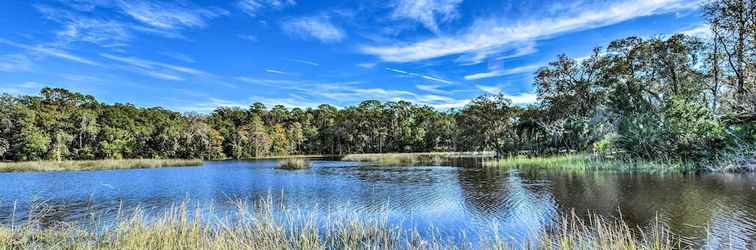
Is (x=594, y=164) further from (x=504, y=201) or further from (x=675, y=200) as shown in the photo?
(x=504, y=201)

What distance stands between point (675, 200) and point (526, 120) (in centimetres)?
3102

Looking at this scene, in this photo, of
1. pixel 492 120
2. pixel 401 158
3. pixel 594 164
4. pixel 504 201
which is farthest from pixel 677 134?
pixel 401 158

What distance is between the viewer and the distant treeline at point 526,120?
22.1 m

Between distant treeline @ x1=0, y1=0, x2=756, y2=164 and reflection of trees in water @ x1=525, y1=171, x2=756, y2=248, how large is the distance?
4.79 meters

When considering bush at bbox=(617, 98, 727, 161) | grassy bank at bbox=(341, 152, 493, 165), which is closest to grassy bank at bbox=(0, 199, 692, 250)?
bush at bbox=(617, 98, 727, 161)

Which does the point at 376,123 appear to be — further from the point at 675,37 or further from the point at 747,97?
the point at 747,97

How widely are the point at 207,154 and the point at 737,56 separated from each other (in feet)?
221

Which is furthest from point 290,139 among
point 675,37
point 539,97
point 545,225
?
point 545,225

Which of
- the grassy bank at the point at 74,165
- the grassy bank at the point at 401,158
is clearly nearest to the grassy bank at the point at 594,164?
the grassy bank at the point at 401,158

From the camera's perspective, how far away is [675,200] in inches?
497

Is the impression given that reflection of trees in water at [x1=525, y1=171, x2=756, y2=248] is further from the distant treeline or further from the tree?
the tree

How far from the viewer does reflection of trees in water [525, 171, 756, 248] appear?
926 cm

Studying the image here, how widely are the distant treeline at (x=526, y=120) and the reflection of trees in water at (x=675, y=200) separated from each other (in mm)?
4791

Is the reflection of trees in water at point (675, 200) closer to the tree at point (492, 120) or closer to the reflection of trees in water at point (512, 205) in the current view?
the reflection of trees in water at point (512, 205)
